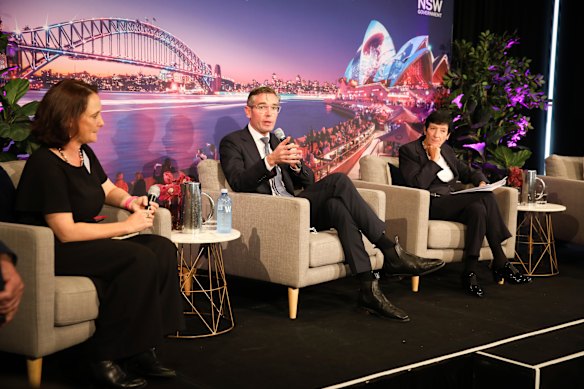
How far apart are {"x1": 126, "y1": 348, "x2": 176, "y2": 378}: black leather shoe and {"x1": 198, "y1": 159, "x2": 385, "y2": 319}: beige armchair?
3.32ft

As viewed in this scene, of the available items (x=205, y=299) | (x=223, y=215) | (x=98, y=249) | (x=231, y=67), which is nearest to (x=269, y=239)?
(x=223, y=215)

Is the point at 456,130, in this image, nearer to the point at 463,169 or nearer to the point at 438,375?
the point at 463,169

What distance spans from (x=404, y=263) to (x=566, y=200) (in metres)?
2.05

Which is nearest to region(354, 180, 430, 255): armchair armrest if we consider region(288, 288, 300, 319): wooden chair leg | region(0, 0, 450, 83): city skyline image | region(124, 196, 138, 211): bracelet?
region(288, 288, 300, 319): wooden chair leg

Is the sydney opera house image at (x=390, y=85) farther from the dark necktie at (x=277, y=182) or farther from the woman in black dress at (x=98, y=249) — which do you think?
the woman in black dress at (x=98, y=249)

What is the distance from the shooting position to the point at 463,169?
16.4 feet

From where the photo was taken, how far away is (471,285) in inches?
175

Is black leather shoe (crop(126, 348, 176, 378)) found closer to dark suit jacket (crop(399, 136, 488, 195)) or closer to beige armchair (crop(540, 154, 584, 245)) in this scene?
dark suit jacket (crop(399, 136, 488, 195))

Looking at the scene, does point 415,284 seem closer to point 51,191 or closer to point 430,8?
point 51,191

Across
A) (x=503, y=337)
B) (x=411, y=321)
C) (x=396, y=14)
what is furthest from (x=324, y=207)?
(x=396, y=14)

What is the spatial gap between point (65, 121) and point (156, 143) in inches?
64.9

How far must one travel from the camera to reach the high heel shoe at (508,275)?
15.3ft

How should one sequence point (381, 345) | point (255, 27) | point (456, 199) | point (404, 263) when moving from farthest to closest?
point (255, 27) < point (456, 199) < point (404, 263) < point (381, 345)

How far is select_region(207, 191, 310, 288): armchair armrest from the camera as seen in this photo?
12.3 feet
